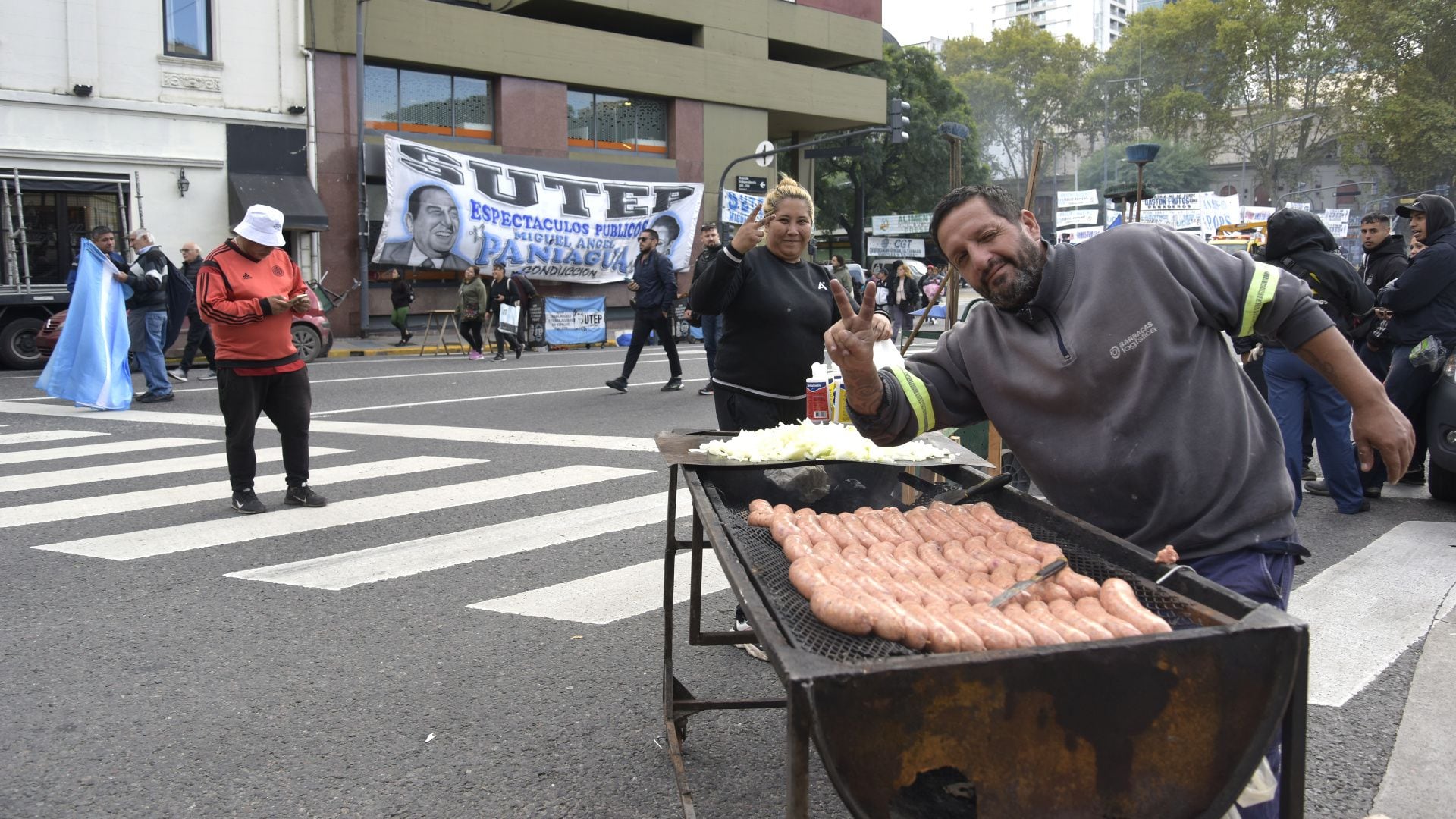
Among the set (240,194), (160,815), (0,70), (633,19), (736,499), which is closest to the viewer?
(160,815)

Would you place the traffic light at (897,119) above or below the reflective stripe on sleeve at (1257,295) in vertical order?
above

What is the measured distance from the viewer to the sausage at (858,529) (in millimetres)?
3037

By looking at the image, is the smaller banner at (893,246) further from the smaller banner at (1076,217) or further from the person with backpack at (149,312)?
the person with backpack at (149,312)

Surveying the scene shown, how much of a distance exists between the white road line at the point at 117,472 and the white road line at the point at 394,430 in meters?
0.90

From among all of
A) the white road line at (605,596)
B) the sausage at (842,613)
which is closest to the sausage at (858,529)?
the sausage at (842,613)

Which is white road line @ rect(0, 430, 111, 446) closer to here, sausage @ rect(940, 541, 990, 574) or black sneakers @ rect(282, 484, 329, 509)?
black sneakers @ rect(282, 484, 329, 509)

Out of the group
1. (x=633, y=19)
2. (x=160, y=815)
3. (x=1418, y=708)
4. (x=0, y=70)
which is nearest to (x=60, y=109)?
(x=0, y=70)

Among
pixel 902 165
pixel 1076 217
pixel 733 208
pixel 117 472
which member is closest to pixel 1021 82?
pixel 902 165

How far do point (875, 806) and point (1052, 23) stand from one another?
521ft

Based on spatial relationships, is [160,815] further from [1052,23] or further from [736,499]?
[1052,23]

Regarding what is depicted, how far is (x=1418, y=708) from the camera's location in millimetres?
3957

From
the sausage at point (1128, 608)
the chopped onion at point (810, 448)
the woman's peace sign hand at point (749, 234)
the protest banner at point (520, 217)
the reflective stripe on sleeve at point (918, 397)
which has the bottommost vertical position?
the sausage at point (1128, 608)

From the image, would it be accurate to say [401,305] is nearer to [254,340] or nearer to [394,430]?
[394,430]

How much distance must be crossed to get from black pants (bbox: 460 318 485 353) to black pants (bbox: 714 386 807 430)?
588 inches
